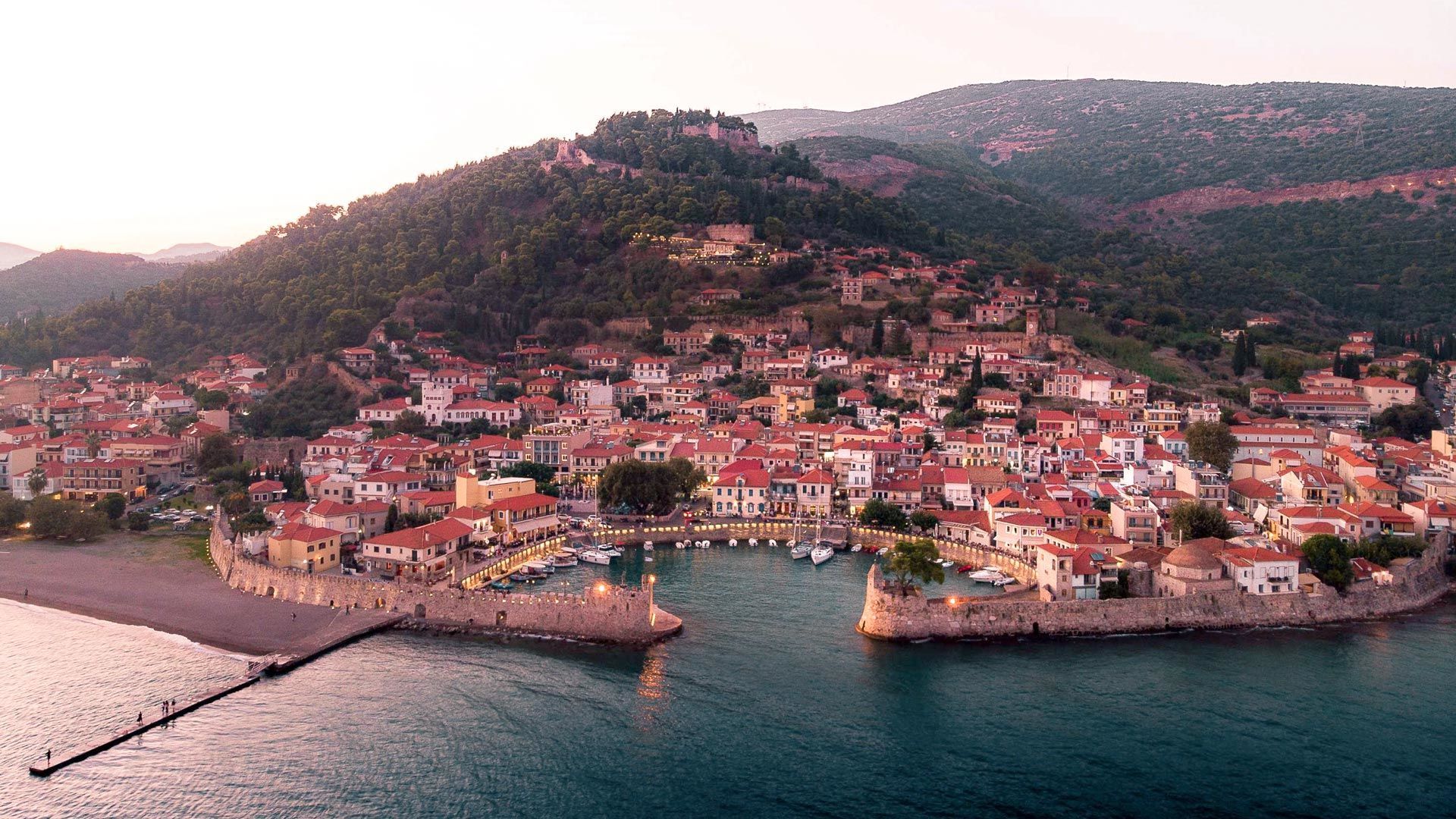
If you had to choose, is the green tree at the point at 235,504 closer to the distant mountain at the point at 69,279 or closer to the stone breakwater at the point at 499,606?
the stone breakwater at the point at 499,606

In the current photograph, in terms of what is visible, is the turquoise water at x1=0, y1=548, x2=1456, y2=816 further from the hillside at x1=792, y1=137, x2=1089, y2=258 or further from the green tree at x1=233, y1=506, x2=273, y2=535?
the hillside at x1=792, y1=137, x2=1089, y2=258

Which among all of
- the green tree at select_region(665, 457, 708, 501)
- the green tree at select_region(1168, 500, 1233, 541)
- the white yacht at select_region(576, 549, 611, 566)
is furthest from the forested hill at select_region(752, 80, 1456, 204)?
the white yacht at select_region(576, 549, 611, 566)

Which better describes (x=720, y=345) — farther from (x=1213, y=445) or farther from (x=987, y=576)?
(x=987, y=576)

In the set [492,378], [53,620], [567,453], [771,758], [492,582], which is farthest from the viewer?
[492,378]

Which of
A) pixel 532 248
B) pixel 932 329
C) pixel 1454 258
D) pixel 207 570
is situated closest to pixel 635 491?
pixel 207 570

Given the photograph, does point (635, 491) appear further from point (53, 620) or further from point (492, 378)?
point (492, 378)

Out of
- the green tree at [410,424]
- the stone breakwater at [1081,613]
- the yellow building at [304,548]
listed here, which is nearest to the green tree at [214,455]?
the green tree at [410,424]
